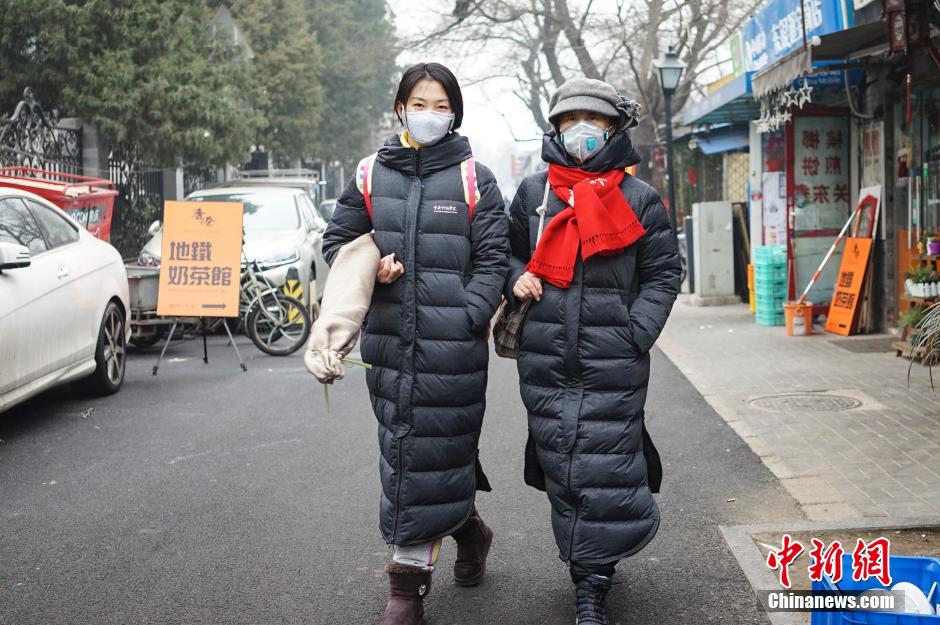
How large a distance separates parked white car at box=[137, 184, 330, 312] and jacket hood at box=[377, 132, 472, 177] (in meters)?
8.96

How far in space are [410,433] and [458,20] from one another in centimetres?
2623

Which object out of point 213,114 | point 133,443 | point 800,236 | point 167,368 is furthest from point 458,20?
point 133,443

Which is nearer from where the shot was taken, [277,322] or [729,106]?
[277,322]

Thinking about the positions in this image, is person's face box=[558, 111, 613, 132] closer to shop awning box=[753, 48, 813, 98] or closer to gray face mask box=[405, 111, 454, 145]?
gray face mask box=[405, 111, 454, 145]

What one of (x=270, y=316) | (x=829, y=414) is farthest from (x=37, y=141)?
(x=829, y=414)

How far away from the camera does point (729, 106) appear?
1445 cm

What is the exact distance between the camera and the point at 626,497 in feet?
13.2

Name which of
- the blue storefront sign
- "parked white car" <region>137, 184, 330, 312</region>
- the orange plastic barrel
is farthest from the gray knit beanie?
"parked white car" <region>137, 184, 330, 312</region>

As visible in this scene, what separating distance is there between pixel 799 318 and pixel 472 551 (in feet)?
28.5

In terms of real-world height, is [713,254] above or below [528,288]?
above

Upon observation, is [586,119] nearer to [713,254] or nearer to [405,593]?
[405,593]

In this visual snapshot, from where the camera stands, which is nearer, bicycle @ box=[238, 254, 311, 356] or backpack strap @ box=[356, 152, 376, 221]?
backpack strap @ box=[356, 152, 376, 221]

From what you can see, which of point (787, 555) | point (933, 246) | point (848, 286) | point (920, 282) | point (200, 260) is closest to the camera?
point (787, 555)

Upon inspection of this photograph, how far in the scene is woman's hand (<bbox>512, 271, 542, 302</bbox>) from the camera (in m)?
4.08
